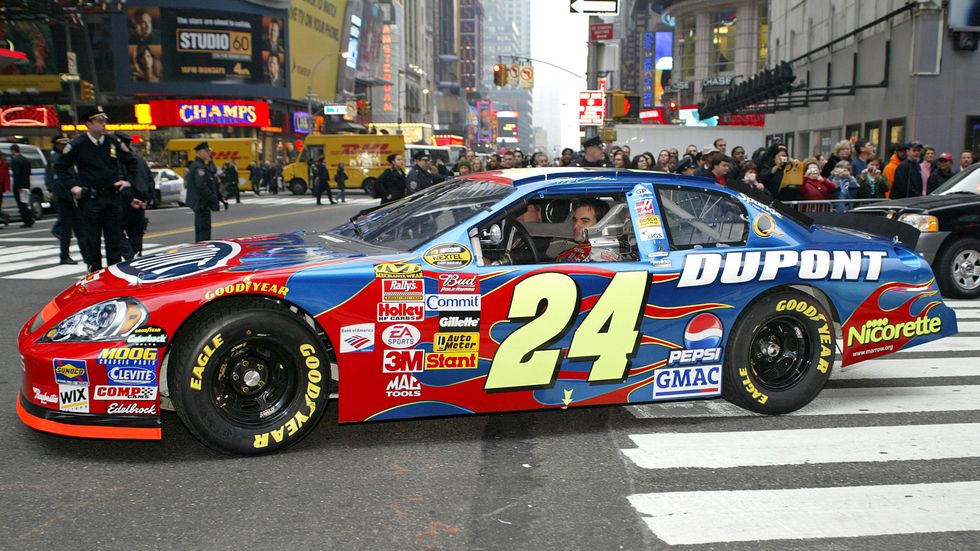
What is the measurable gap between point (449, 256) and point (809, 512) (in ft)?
7.12

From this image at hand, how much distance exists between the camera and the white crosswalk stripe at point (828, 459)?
3762 mm

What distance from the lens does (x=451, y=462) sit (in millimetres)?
4484

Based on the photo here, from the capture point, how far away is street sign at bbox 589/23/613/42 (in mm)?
19531

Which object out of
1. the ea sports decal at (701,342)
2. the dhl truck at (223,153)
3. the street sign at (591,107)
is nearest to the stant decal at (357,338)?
the ea sports decal at (701,342)

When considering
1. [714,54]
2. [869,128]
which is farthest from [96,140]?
[714,54]

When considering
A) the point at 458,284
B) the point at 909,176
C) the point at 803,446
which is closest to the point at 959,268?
the point at 909,176

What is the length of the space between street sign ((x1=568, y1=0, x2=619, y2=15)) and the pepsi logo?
1420 centimetres

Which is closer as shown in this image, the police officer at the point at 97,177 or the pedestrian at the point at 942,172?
the police officer at the point at 97,177

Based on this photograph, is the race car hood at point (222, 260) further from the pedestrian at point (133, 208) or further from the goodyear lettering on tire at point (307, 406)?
the pedestrian at point (133, 208)

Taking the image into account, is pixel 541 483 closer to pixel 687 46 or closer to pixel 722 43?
pixel 722 43

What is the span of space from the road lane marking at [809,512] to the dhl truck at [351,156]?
37142 mm

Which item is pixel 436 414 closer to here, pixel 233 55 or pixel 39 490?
pixel 39 490

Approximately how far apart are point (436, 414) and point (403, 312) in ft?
1.92

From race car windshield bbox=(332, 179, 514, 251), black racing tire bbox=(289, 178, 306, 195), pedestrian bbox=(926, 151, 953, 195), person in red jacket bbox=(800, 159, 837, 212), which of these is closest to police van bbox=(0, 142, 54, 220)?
person in red jacket bbox=(800, 159, 837, 212)
